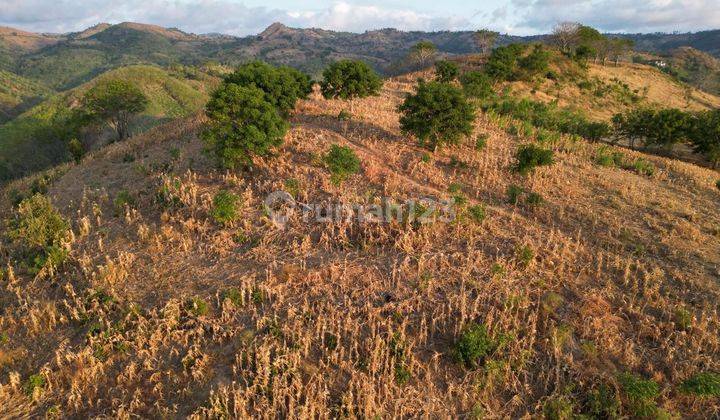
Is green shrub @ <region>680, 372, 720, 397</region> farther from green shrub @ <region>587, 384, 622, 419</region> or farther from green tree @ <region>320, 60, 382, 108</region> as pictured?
green tree @ <region>320, 60, 382, 108</region>

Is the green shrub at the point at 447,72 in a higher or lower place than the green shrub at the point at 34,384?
higher

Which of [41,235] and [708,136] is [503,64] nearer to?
[708,136]

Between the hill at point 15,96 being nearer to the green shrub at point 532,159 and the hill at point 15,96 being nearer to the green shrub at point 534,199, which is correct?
the green shrub at point 532,159

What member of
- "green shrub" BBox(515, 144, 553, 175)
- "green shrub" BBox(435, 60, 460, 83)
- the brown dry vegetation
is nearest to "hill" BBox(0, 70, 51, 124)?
"green shrub" BBox(435, 60, 460, 83)

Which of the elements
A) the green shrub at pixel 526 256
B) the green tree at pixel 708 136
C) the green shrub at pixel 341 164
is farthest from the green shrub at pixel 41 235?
the green tree at pixel 708 136

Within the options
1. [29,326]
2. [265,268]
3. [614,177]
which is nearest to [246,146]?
[265,268]

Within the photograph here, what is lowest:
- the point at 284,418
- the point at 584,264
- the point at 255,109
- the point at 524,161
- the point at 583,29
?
the point at 284,418

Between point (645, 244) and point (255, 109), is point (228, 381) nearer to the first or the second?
point (255, 109)

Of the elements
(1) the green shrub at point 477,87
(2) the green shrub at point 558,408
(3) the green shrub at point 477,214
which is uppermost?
(1) the green shrub at point 477,87
